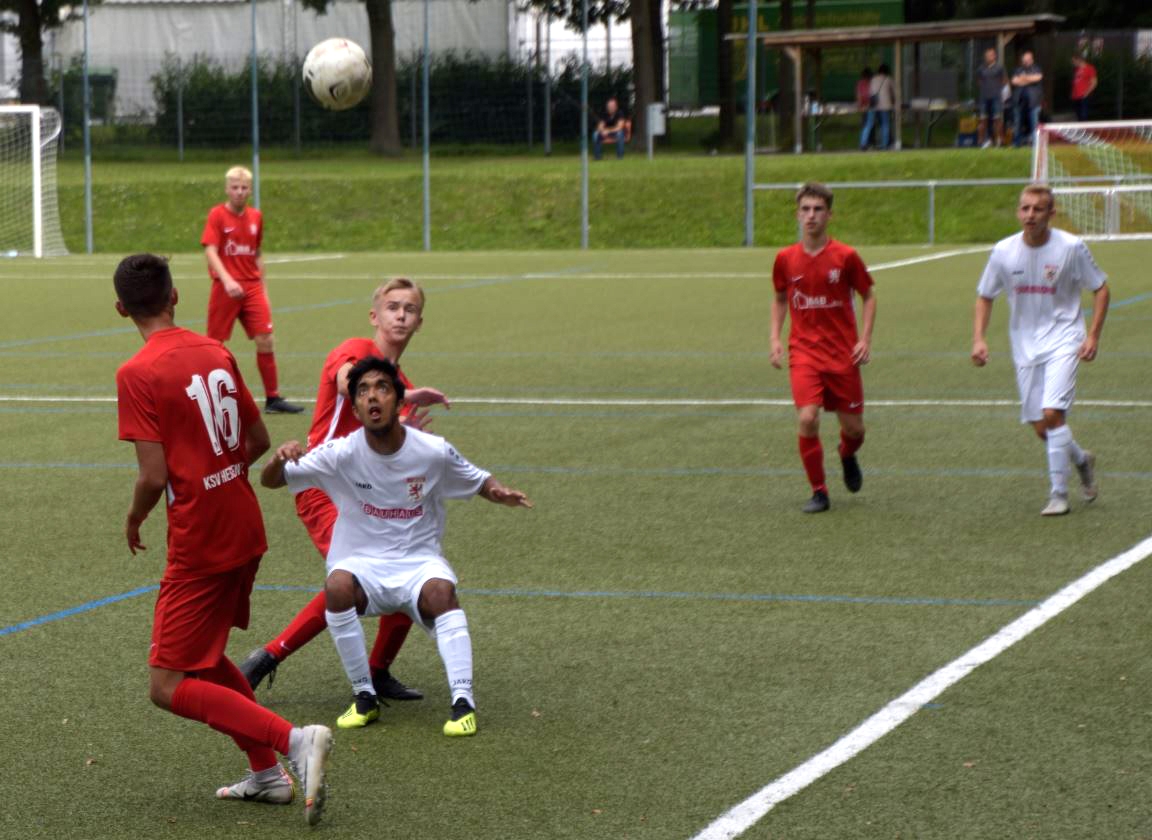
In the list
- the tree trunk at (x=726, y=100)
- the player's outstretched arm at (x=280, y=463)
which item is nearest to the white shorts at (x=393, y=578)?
the player's outstretched arm at (x=280, y=463)

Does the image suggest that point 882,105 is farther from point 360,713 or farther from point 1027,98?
point 360,713

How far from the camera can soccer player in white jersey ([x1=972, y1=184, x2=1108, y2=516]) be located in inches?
389

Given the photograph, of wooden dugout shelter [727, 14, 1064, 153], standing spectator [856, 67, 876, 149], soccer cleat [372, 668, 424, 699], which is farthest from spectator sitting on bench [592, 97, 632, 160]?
soccer cleat [372, 668, 424, 699]

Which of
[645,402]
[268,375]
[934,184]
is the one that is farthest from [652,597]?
[934,184]

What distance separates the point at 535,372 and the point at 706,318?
510cm

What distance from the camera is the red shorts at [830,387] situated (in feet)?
33.2

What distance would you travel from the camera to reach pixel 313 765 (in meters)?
5.06

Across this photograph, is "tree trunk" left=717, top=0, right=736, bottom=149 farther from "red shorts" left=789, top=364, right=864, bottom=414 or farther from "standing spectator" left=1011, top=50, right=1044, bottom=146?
"red shorts" left=789, top=364, right=864, bottom=414

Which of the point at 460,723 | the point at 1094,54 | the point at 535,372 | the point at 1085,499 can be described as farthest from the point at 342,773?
the point at 1094,54

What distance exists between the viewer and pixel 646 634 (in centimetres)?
739

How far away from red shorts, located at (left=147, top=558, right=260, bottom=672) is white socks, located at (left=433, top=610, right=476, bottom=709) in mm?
680

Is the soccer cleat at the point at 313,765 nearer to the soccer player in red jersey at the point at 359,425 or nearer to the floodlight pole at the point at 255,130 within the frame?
the soccer player in red jersey at the point at 359,425

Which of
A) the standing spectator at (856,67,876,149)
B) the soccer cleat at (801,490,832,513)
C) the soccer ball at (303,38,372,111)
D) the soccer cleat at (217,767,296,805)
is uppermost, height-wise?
the standing spectator at (856,67,876,149)

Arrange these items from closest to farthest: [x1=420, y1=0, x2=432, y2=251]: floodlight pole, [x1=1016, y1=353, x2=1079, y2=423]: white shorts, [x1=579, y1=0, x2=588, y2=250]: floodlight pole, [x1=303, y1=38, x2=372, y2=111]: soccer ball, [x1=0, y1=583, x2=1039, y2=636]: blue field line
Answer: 1. [x1=0, y1=583, x2=1039, y2=636]: blue field line
2. [x1=1016, y1=353, x2=1079, y2=423]: white shorts
3. [x1=303, y1=38, x2=372, y2=111]: soccer ball
4. [x1=579, y1=0, x2=588, y2=250]: floodlight pole
5. [x1=420, y1=0, x2=432, y2=251]: floodlight pole
